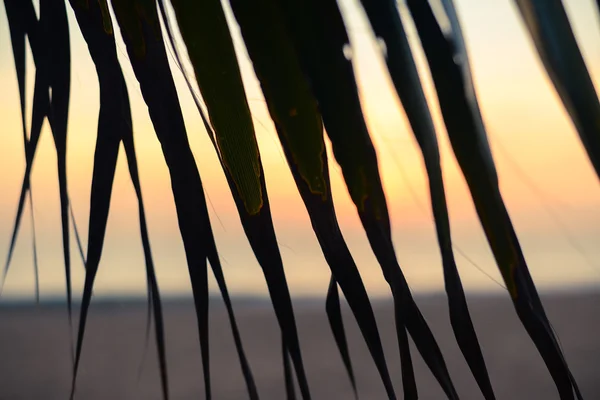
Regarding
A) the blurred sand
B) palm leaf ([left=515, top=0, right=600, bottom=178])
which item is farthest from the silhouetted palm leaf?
the blurred sand

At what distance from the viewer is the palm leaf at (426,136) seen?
214 millimetres

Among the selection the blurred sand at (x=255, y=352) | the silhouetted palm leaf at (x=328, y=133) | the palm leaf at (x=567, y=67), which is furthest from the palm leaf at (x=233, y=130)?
the blurred sand at (x=255, y=352)

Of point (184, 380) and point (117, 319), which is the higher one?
point (117, 319)

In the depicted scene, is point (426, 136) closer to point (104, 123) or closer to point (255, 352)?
point (104, 123)

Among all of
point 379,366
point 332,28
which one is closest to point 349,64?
point 332,28

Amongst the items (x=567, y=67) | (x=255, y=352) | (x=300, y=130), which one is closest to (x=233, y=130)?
(x=300, y=130)

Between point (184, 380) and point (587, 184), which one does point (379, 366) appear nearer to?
point (587, 184)

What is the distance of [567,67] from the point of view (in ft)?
0.68

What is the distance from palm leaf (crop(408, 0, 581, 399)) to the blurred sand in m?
0.31

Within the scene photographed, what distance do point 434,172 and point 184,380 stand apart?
28.0 inches

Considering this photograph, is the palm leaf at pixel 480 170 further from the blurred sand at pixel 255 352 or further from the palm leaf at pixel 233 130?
the blurred sand at pixel 255 352

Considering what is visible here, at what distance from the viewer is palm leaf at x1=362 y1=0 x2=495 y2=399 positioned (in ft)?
0.70

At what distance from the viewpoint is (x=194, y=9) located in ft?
0.82

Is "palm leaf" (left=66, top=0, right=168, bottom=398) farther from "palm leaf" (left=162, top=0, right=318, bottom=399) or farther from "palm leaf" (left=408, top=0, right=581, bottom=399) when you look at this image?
"palm leaf" (left=408, top=0, right=581, bottom=399)
